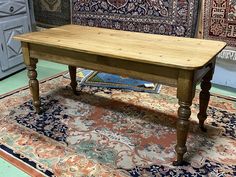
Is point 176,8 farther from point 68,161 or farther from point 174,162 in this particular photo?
point 68,161

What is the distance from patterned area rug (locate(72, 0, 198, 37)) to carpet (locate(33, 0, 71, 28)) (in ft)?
0.43

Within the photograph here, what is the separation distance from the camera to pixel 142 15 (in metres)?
2.70

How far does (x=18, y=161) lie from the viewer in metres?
1.62

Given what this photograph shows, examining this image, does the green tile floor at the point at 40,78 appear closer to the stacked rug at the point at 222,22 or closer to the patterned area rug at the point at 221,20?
the stacked rug at the point at 222,22

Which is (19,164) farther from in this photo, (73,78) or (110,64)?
(73,78)

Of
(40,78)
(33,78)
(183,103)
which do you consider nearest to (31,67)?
(33,78)

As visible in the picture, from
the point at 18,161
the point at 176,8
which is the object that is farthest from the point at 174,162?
the point at 176,8

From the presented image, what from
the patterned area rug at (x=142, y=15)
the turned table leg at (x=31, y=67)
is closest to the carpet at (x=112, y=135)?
the turned table leg at (x=31, y=67)

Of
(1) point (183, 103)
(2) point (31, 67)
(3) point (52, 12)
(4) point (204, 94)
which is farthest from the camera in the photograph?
(3) point (52, 12)

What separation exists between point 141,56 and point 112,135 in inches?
27.4

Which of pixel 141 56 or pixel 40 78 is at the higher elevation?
pixel 141 56

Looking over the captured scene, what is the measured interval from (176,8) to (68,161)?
1720mm

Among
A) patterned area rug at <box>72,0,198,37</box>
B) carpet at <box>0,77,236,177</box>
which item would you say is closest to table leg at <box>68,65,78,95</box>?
carpet at <box>0,77,236,177</box>

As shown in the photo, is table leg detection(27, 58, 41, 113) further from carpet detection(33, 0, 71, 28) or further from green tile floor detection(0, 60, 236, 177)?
carpet detection(33, 0, 71, 28)
